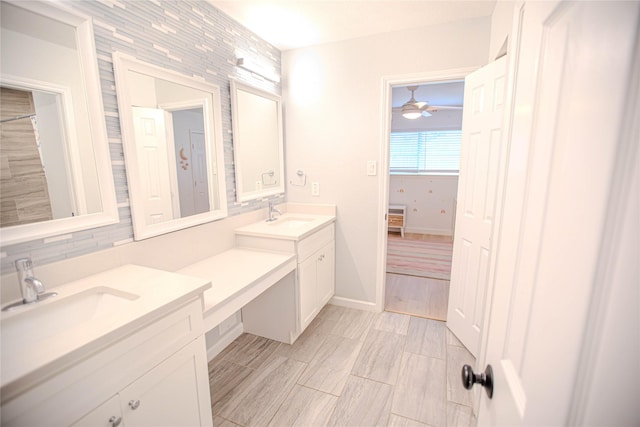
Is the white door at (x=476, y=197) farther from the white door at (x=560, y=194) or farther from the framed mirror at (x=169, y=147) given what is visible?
the framed mirror at (x=169, y=147)

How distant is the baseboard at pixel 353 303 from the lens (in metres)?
2.81

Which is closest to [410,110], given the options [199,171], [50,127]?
[199,171]

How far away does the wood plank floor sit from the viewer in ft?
9.13

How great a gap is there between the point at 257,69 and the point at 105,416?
2.29m

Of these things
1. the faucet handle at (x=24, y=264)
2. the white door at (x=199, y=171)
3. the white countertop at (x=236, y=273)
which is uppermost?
the white door at (x=199, y=171)

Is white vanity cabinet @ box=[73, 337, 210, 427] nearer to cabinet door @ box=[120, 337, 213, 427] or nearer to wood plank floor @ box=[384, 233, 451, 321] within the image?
cabinet door @ box=[120, 337, 213, 427]

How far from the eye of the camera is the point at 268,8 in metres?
2.01

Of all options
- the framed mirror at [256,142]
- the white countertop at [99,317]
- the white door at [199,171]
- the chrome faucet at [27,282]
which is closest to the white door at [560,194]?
the white countertop at [99,317]

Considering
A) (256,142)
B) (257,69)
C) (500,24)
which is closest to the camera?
(500,24)

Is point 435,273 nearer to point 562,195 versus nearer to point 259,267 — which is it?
point 259,267

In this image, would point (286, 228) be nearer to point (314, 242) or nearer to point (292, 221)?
point (314, 242)

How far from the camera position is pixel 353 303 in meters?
2.87

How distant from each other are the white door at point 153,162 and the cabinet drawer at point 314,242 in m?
0.90

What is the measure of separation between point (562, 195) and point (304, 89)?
262 cm
